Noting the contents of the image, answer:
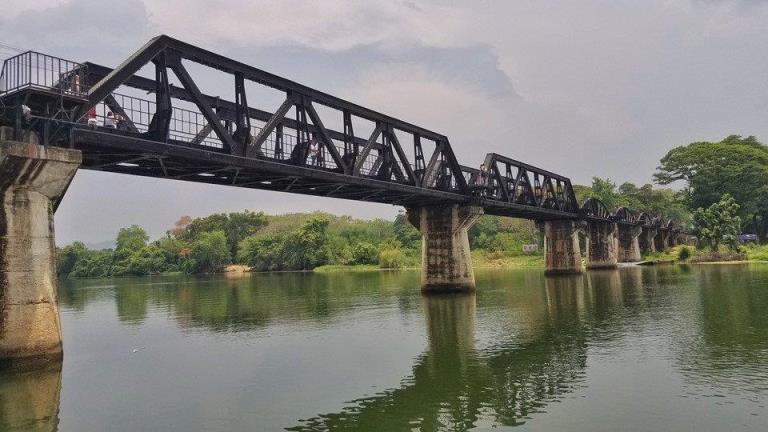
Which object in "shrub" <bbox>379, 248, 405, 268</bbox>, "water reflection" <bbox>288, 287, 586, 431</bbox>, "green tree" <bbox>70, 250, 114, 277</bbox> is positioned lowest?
"water reflection" <bbox>288, 287, 586, 431</bbox>

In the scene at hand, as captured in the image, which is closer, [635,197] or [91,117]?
[91,117]

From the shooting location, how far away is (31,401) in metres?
17.8

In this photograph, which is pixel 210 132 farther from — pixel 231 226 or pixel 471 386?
pixel 231 226

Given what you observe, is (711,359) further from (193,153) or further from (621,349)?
(193,153)

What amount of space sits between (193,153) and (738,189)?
12184cm

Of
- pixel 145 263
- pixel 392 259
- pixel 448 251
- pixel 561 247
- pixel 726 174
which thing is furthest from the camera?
pixel 145 263

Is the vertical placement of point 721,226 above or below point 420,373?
above

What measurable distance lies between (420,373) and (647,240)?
410 ft

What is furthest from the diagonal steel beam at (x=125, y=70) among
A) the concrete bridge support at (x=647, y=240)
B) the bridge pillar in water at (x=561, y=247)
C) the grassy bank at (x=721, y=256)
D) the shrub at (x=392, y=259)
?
the concrete bridge support at (x=647, y=240)

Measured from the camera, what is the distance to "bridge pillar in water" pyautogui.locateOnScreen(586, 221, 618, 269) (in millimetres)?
101875

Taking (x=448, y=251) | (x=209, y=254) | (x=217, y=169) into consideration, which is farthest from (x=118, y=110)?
(x=209, y=254)

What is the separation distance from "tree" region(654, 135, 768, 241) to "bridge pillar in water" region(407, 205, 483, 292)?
8831 cm

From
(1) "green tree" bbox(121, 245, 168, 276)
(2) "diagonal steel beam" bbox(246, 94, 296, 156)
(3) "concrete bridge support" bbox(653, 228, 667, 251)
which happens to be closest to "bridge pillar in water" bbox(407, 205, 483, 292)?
(2) "diagonal steel beam" bbox(246, 94, 296, 156)

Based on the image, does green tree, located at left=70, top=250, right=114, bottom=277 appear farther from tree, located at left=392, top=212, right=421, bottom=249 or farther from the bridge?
the bridge
